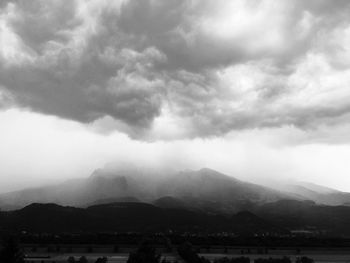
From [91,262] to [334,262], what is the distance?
93.6 metres

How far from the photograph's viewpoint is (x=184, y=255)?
184 metres

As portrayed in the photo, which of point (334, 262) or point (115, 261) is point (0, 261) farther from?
point (334, 262)

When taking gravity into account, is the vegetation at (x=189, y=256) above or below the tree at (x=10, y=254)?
below

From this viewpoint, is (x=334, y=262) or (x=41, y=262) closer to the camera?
(x=41, y=262)

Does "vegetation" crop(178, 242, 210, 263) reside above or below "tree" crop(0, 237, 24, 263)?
below

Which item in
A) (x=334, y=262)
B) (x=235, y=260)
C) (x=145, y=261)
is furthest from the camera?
(x=334, y=262)

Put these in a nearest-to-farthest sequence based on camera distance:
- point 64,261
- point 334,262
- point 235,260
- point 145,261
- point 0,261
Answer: point 0,261 → point 145,261 → point 235,260 → point 64,261 → point 334,262

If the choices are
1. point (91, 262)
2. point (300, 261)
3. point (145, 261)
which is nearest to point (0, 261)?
point (145, 261)

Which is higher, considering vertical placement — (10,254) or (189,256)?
(10,254)

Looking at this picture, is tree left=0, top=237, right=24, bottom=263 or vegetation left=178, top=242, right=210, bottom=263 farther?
vegetation left=178, top=242, right=210, bottom=263

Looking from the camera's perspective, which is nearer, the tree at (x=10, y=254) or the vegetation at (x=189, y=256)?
the tree at (x=10, y=254)

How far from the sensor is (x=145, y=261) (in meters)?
107

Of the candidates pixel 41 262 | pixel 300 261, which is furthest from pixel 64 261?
pixel 300 261

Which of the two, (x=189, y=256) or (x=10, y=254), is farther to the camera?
(x=189, y=256)
